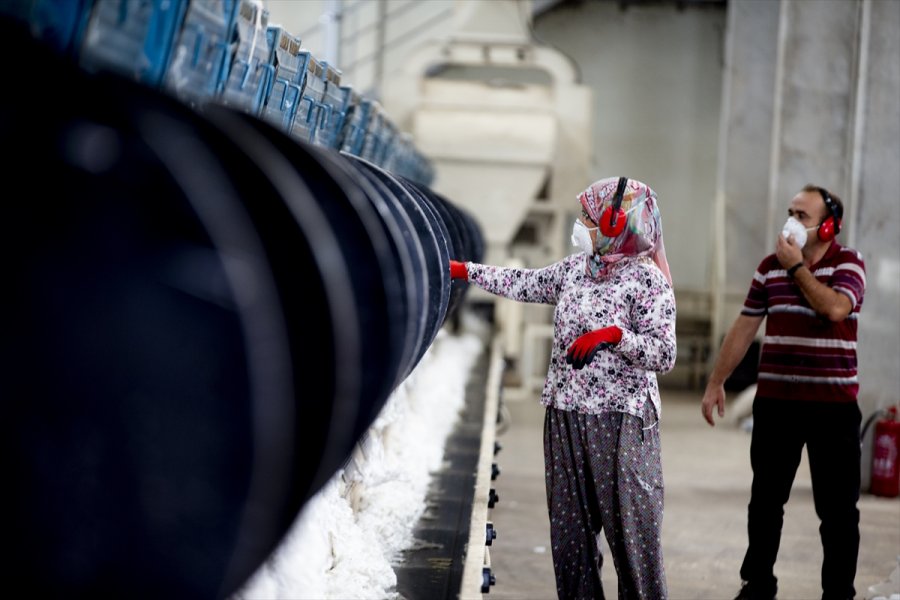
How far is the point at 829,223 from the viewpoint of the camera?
12.0 ft

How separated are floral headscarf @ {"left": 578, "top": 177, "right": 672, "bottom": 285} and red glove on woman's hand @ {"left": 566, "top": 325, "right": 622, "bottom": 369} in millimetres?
215

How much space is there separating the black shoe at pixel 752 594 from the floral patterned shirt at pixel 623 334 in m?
1.03

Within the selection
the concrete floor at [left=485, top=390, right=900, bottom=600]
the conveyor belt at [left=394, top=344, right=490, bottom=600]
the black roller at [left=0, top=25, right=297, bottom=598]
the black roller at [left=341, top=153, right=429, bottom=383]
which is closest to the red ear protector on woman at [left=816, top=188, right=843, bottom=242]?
the concrete floor at [left=485, top=390, right=900, bottom=600]

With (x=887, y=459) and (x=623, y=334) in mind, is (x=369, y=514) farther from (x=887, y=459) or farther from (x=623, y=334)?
(x=887, y=459)

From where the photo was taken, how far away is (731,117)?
11031 mm

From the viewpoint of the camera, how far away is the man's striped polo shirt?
12.0 feet

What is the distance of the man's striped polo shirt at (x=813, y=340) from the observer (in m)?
3.66

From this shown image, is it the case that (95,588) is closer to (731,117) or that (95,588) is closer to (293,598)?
(293,598)

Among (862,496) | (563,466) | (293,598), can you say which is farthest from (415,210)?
(862,496)

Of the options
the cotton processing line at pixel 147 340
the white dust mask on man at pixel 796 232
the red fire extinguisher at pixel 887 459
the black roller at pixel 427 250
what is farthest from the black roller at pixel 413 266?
the red fire extinguisher at pixel 887 459

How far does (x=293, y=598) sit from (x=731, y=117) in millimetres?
9888

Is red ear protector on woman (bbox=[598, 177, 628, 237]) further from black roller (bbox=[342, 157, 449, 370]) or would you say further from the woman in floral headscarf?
→ black roller (bbox=[342, 157, 449, 370])

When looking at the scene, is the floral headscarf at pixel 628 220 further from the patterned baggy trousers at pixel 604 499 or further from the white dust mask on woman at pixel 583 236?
the patterned baggy trousers at pixel 604 499

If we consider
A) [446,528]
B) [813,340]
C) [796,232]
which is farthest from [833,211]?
[446,528]
